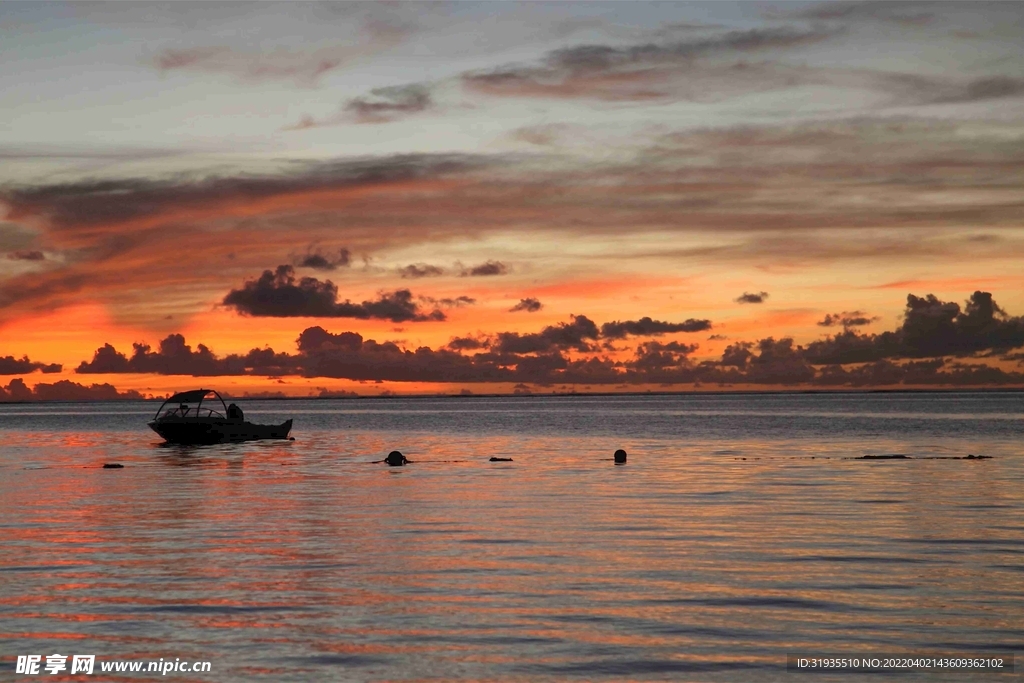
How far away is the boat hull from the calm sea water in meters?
34.7

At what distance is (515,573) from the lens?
2809cm

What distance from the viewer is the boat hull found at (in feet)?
310

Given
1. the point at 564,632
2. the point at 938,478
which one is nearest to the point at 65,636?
the point at 564,632

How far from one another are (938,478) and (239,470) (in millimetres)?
42513

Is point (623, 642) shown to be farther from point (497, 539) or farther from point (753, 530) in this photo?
point (753, 530)

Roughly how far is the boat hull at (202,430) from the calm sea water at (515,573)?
34.7 metres

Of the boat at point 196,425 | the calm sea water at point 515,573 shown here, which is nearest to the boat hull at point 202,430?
the boat at point 196,425

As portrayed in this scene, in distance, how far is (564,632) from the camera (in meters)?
21.6

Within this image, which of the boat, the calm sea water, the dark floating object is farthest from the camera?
the boat

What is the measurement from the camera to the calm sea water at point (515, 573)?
20266 mm

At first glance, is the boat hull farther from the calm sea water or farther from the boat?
the calm sea water

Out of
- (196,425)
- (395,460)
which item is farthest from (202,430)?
(395,460)

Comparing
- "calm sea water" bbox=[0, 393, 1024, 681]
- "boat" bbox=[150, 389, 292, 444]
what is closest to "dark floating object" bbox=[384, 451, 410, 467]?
"calm sea water" bbox=[0, 393, 1024, 681]

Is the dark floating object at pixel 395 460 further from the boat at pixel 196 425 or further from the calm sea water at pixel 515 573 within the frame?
the boat at pixel 196 425
